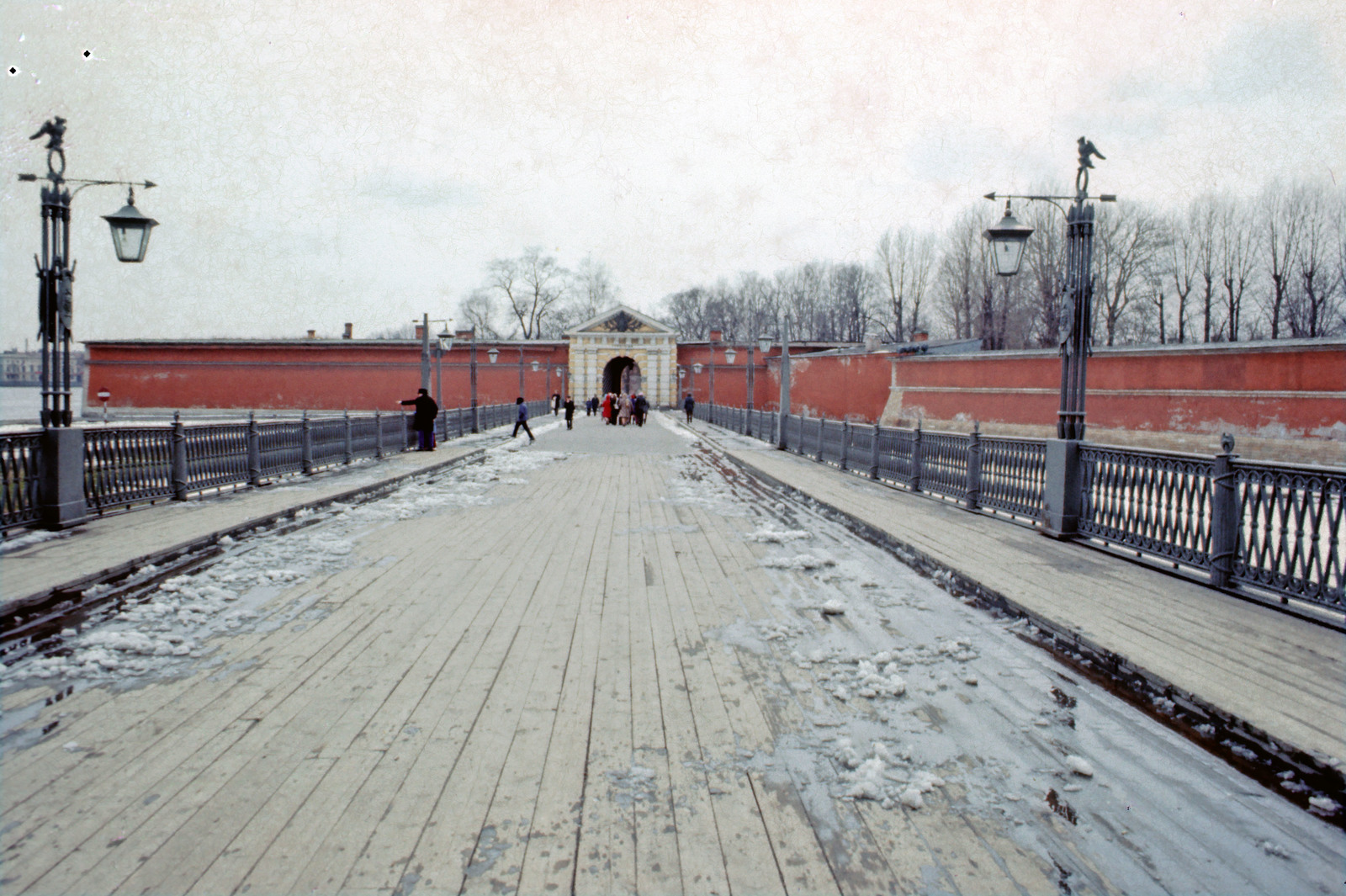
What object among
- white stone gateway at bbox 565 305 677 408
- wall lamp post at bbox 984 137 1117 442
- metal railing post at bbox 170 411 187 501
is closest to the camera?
wall lamp post at bbox 984 137 1117 442

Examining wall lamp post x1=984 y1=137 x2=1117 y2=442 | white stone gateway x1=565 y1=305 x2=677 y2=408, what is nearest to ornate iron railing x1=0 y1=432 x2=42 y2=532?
wall lamp post x1=984 y1=137 x2=1117 y2=442

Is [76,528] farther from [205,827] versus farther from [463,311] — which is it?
[463,311]

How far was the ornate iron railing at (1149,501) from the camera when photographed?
6586mm

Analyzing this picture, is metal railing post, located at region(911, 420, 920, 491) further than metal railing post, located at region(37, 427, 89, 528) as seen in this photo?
Yes

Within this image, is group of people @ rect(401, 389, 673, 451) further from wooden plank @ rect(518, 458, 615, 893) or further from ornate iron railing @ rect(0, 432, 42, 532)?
wooden plank @ rect(518, 458, 615, 893)

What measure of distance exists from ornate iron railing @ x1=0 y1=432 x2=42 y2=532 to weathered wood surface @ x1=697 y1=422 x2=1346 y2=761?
8.76 m

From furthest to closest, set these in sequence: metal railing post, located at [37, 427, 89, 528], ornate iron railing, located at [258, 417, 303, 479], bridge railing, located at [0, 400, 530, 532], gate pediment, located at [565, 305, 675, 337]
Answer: gate pediment, located at [565, 305, 675, 337]
ornate iron railing, located at [258, 417, 303, 479]
metal railing post, located at [37, 427, 89, 528]
bridge railing, located at [0, 400, 530, 532]

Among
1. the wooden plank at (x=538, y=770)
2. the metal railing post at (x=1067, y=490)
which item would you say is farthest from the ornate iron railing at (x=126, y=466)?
the metal railing post at (x=1067, y=490)

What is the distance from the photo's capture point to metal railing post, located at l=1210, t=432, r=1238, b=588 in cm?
616

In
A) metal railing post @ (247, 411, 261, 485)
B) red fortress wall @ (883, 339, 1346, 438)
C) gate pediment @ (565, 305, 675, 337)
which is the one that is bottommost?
metal railing post @ (247, 411, 261, 485)

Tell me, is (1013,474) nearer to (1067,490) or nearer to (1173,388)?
(1067,490)

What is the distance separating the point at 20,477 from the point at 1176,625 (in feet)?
33.3

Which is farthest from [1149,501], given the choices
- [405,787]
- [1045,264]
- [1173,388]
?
[1045,264]

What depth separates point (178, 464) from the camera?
429 inches
